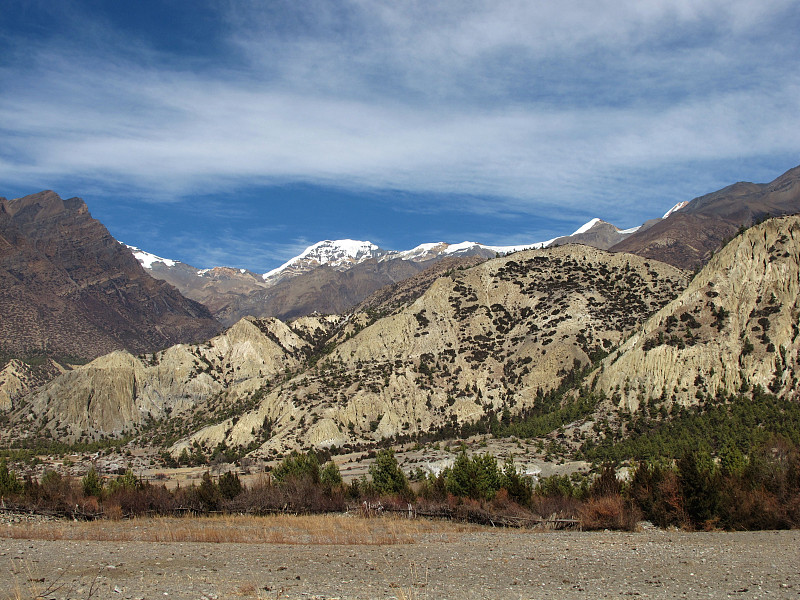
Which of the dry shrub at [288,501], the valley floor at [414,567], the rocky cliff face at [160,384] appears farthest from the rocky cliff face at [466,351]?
the valley floor at [414,567]

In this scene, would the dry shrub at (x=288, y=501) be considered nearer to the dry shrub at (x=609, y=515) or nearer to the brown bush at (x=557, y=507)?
the brown bush at (x=557, y=507)

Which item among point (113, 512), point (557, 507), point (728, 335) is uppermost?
point (728, 335)

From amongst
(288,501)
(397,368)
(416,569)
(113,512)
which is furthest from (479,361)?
(416,569)

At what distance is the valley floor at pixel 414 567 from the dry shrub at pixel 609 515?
11.2 ft

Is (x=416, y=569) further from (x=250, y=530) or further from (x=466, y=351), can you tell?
(x=466, y=351)

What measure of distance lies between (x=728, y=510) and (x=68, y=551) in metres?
29.2

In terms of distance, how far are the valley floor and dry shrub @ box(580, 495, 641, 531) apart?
3.42 m

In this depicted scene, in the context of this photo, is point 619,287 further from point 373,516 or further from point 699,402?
point 373,516

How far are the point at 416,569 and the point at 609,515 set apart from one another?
600 inches

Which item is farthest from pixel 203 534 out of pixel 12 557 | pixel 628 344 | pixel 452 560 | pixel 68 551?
pixel 628 344

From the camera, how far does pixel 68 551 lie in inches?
795

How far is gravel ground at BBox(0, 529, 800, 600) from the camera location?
48.9ft

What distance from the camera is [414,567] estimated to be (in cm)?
1830

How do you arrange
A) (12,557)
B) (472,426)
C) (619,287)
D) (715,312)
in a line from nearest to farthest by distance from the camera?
(12,557) → (715,312) → (472,426) → (619,287)
